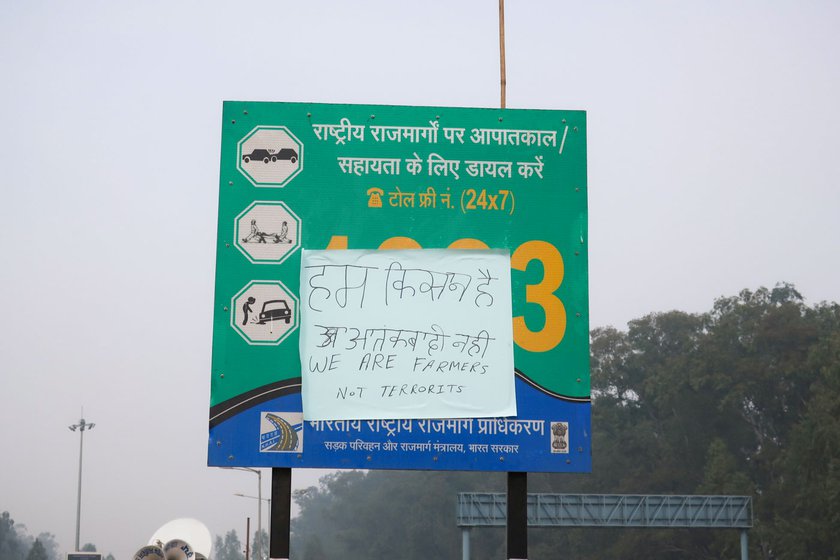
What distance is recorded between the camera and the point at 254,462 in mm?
8906

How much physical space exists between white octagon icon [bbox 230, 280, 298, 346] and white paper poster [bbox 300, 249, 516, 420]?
0.12 meters

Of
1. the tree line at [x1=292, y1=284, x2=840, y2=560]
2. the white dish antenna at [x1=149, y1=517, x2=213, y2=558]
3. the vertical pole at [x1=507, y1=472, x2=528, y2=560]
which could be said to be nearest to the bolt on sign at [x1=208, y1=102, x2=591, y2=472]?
the vertical pole at [x1=507, y1=472, x2=528, y2=560]

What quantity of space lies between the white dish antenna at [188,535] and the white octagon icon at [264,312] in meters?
30.8

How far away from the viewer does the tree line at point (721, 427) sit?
64.6m

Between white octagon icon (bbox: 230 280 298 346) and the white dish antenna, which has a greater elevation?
white octagon icon (bbox: 230 280 298 346)

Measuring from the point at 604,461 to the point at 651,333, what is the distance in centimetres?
1146

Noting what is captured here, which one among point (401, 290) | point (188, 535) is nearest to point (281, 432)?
point (401, 290)

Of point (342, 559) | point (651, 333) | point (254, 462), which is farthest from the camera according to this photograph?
point (342, 559)

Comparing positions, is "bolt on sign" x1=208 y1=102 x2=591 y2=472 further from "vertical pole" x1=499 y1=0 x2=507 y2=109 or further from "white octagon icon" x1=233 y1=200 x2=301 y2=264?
"vertical pole" x1=499 y1=0 x2=507 y2=109

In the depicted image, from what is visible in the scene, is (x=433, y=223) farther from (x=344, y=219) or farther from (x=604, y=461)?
(x=604, y=461)

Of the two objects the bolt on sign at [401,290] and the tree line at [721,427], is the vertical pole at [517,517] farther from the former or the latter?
the tree line at [721,427]

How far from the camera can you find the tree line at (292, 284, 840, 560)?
64.6 m

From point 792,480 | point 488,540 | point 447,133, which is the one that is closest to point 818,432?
point 792,480

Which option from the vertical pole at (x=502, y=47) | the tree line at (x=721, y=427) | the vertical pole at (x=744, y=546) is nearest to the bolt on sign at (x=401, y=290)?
the vertical pole at (x=502, y=47)
